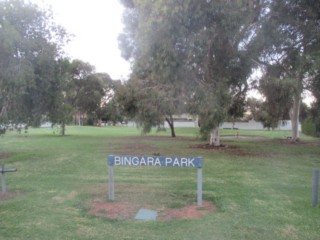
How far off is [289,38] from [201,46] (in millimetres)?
4495

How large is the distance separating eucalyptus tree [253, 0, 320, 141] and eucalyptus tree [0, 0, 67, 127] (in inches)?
337

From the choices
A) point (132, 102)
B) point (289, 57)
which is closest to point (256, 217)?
point (289, 57)

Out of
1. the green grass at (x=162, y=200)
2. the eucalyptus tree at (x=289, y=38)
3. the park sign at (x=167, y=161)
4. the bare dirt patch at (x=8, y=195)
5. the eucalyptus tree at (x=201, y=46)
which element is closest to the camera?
the green grass at (x=162, y=200)

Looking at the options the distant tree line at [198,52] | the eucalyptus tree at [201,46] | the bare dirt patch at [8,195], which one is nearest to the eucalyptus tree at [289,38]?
the distant tree line at [198,52]

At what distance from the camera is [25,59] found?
15.6 m

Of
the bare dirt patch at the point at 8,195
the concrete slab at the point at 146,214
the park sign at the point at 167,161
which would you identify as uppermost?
the park sign at the point at 167,161

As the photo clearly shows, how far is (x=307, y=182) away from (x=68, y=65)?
1135 centimetres

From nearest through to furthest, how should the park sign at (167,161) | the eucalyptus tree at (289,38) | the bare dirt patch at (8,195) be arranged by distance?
the park sign at (167,161), the bare dirt patch at (8,195), the eucalyptus tree at (289,38)

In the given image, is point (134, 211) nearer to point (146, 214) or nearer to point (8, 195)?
point (146, 214)

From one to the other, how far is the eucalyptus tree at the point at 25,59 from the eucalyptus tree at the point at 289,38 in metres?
8.56

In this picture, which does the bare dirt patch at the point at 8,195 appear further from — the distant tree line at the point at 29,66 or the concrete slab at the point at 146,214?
the distant tree line at the point at 29,66

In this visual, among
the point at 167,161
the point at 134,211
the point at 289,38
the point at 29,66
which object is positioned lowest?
the point at 134,211

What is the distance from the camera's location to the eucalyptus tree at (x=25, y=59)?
14922 millimetres

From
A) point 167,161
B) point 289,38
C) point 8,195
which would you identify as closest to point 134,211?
point 167,161
